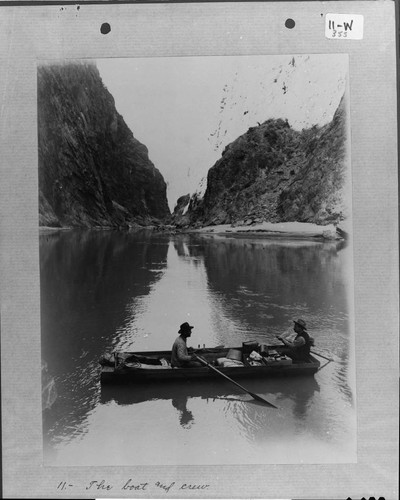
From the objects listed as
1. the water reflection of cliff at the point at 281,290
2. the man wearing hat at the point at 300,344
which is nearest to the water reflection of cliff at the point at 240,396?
the man wearing hat at the point at 300,344

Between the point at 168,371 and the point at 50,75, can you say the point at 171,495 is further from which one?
the point at 50,75

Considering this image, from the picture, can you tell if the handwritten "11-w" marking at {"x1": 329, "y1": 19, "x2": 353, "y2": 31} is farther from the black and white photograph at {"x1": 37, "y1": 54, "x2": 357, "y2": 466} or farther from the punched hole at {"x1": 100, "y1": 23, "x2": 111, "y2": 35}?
the punched hole at {"x1": 100, "y1": 23, "x2": 111, "y2": 35}

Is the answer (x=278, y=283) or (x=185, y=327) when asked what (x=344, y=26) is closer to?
(x=278, y=283)

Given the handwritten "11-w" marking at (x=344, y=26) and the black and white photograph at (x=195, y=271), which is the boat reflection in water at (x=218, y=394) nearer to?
the black and white photograph at (x=195, y=271)

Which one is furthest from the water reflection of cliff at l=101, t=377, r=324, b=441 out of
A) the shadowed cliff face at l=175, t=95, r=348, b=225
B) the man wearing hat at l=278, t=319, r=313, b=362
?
the shadowed cliff face at l=175, t=95, r=348, b=225

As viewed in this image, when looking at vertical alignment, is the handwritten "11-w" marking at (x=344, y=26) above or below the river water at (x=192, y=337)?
above

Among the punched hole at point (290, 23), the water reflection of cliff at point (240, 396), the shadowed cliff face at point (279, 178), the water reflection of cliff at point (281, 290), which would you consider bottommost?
the water reflection of cliff at point (240, 396)

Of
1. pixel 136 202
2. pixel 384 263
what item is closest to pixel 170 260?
pixel 136 202
